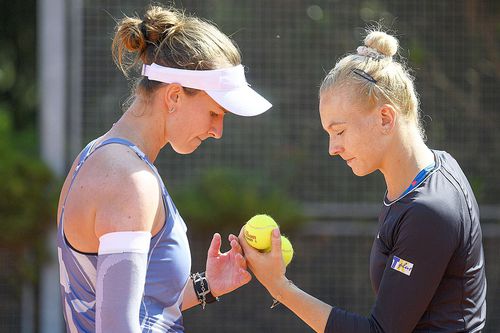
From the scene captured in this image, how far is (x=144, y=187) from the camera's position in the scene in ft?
6.80

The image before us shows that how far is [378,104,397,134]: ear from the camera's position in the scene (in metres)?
2.45

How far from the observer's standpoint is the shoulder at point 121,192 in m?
2.03

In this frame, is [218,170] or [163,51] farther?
[218,170]

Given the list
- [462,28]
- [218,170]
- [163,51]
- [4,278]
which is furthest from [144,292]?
[462,28]

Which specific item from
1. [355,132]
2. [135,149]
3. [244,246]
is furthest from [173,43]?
[244,246]

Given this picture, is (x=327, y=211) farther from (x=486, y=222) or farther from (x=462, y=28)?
(x=462, y=28)

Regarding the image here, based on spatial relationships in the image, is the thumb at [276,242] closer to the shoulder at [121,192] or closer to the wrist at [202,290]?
the wrist at [202,290]

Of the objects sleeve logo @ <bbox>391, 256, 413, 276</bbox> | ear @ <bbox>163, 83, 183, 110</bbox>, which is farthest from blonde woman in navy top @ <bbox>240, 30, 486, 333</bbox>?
ear @ <bbox>163, 83, 183, 110</bbox>

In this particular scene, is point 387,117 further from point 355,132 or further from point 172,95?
point 172,95

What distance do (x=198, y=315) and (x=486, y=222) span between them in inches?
87.1

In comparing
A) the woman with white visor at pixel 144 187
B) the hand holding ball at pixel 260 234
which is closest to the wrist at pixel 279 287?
the hand holding ball at pixel 260 234

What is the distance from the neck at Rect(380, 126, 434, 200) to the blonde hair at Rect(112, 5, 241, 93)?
556mm

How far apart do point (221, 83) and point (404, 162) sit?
61 centimetres

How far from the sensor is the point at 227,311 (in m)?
5.85
